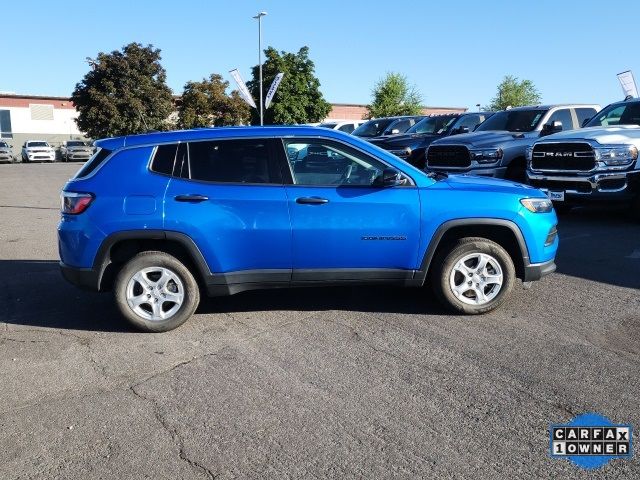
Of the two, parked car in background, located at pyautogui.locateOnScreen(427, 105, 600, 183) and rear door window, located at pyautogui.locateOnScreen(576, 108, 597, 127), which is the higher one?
rear door window, located at pyautogui.locateOnScreen(576, 108, 597, 127)

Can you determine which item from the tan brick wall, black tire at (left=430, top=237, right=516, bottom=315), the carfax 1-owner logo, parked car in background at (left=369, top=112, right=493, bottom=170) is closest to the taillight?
black tire at (left=430, top=237, right=516, bottom=315)

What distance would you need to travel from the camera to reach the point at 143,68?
1793 inches

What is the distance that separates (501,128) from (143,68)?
38243 mm

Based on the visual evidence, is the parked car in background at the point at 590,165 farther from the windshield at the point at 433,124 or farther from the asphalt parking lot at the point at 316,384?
the windshield at the point at 433,124

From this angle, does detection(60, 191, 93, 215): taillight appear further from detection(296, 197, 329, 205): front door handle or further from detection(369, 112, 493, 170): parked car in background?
detection(369, 112, 493, 170): parked car in background

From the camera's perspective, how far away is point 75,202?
516 centimetres

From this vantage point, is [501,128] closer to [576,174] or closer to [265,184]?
[576,174]

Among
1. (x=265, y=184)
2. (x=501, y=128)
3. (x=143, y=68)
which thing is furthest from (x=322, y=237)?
(x=143, y=68)

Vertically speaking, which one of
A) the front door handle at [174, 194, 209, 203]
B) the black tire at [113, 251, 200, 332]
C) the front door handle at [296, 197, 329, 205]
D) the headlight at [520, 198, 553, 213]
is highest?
the front door handle at [174, 194, 209, 203]

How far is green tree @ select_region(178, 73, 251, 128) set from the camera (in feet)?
153

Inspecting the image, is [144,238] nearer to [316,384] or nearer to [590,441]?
[316,384]

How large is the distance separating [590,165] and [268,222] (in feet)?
22.5

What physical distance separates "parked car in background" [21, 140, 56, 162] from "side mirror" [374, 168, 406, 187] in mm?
43804

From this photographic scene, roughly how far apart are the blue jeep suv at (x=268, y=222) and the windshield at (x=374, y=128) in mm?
13489
